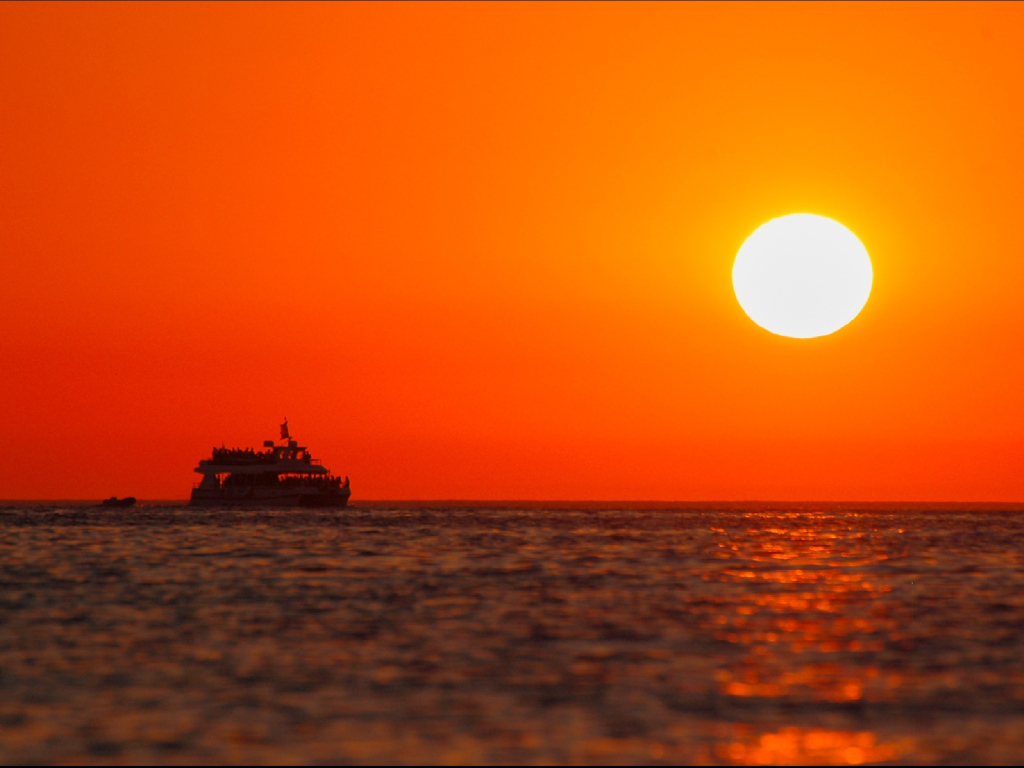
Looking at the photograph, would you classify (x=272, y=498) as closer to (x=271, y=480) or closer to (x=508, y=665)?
(x=271, y=480)

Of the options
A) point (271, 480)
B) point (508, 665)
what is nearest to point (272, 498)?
point (271, 480)

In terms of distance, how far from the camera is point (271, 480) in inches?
7411

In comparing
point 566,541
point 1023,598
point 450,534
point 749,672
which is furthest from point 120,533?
point 749,672

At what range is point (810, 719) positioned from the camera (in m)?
22.5

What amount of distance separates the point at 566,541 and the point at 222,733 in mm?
69397

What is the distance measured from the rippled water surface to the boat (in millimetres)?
129019

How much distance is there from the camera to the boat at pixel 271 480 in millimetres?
187000

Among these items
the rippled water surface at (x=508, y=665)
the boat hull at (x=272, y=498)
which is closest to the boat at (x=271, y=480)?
the boat hull at (x=272, y=498)

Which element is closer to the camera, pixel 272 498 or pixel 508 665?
pixel 508 665

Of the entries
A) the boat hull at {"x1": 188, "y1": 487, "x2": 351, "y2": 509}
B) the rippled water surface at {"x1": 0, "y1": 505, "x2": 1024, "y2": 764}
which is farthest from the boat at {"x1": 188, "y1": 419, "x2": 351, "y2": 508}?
the rippled water surface at {"x1": 0, "y1": 505, "x2": 1024, "y2": 764}

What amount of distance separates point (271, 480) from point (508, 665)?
537 feet

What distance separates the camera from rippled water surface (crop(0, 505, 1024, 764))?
816 inches

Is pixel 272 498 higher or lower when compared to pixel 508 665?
higher

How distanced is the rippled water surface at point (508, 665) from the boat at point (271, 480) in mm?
129019
